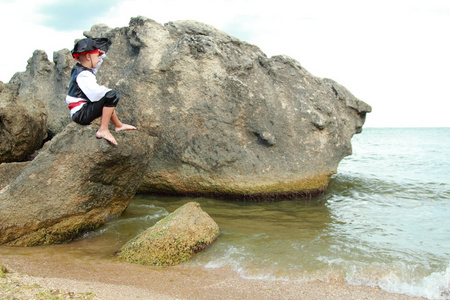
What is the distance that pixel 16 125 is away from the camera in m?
6.53

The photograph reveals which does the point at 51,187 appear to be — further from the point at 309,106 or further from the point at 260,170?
the point at 309,106

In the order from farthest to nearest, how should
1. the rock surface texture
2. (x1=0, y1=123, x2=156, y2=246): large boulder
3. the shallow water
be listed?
the rock surface texture
(x1=0, y1=123, x2=156, y2=246): large boulder
the shallow water

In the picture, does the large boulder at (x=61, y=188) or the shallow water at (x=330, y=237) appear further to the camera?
the large boulder at (x=61, y=188)

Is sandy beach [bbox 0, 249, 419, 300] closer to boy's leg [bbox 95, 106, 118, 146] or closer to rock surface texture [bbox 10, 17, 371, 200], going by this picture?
boy's leg [bbox 95, 106, 118, 146]

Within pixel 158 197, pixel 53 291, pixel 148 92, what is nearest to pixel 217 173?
pixel 158 197

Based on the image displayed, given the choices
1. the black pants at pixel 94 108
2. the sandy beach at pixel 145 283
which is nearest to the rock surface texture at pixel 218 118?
the black pants at pixel 94 108

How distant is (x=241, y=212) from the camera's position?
5.64 metres

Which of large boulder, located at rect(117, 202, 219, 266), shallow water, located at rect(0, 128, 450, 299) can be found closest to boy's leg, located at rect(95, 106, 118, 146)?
large boulder, located at rect(117, 202, 219, 266)

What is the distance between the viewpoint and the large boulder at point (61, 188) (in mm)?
4043

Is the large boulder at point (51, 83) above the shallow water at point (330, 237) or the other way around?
above

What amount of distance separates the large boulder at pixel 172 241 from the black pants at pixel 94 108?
147 centimetres

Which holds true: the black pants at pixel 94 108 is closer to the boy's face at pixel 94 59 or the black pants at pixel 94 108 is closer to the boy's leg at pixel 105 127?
the boy's leg at pixel 105 127

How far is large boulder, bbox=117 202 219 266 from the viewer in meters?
3.74

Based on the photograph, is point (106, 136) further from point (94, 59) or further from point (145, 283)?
point (145, 283)
